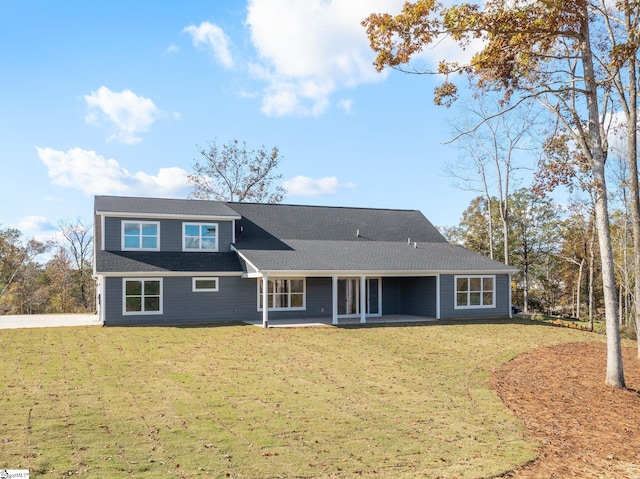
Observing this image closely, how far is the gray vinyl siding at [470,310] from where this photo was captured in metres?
24.2

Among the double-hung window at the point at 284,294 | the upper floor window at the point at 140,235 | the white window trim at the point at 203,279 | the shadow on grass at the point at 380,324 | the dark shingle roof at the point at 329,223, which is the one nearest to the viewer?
the shadow on grass at the point at 380,324

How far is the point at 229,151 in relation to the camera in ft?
131

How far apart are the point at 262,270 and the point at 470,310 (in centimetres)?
1053

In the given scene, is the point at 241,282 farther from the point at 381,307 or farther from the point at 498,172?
the point at 498,172

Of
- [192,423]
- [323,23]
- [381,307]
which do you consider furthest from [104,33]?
[381,307]

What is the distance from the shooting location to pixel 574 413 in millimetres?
9617

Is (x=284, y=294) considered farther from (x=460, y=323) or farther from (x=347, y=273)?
(x=460, y=323)

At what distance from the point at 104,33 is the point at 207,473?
14.7 meters

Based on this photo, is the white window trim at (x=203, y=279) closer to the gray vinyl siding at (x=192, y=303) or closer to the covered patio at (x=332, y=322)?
the gray vinyl siding at (x=192, y=303)

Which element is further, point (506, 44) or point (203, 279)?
point (203, 279)

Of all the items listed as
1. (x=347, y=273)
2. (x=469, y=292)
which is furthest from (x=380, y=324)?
(x=469, y=292)

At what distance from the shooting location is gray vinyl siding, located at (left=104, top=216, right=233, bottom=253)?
22.3m

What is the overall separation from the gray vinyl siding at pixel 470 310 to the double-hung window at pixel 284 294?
253 inches

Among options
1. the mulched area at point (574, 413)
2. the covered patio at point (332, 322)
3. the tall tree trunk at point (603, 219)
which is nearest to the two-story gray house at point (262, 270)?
the covered patio at point (332, 322)
